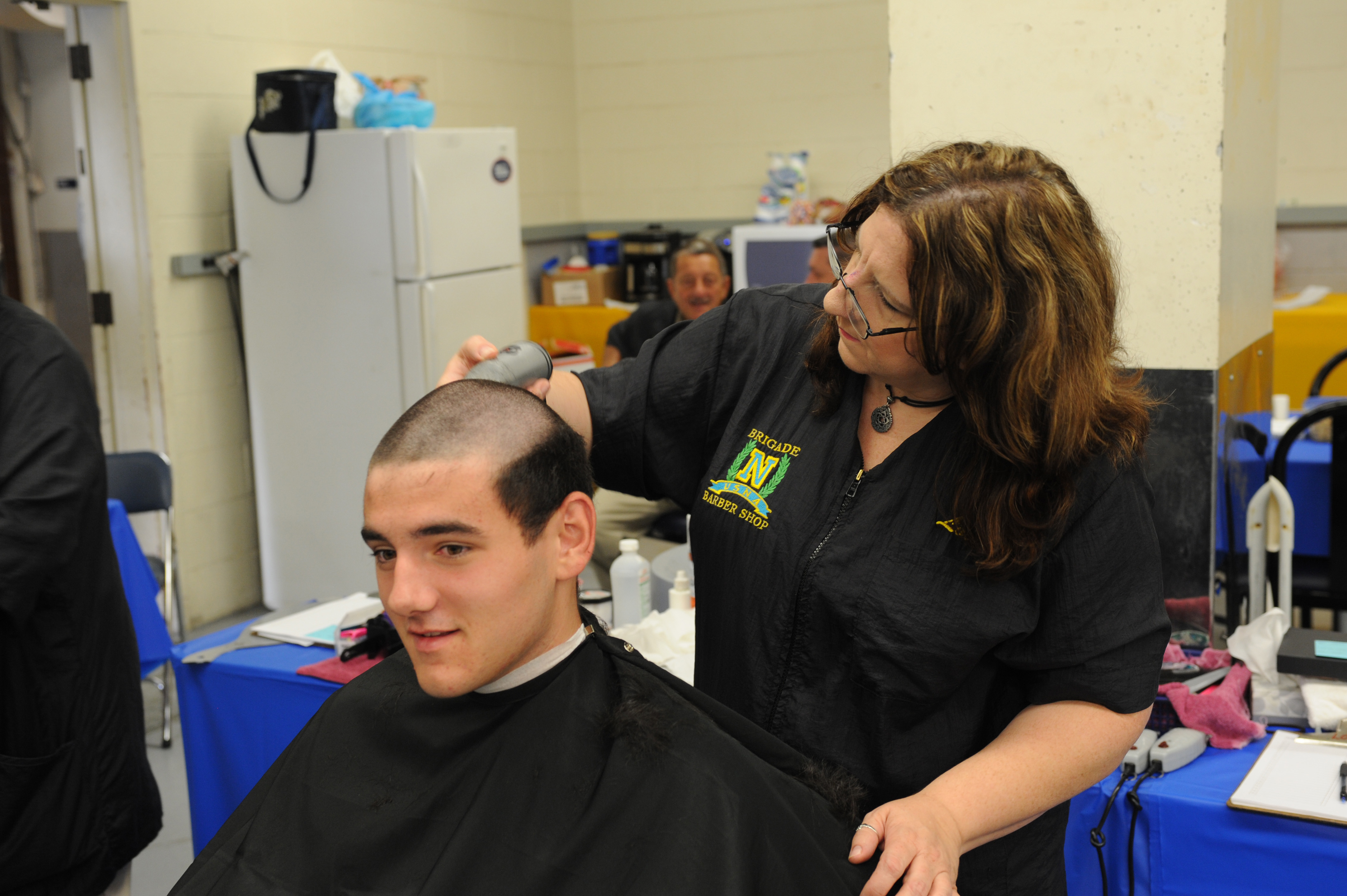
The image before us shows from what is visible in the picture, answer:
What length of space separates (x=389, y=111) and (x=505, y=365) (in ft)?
10.9

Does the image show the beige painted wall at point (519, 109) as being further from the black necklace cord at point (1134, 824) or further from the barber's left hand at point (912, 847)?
the barber's left hand at point (912, 847)

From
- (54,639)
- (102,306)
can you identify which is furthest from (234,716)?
(102,306)

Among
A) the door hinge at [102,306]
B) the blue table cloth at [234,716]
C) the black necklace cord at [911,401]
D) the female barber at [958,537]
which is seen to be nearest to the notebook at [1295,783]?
the female barber at [958,537]

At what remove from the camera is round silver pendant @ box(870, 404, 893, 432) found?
1.26 meters

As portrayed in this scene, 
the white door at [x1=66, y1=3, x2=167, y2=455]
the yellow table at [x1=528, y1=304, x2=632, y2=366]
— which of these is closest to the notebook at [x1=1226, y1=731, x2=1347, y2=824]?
the white door at [x1=66, y1=3, x2=167, y2=455]

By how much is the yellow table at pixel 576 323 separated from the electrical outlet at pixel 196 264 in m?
1.91

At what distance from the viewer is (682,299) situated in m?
4.66

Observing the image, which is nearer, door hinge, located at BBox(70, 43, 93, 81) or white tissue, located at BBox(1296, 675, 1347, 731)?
white tissue, located at BBox(1296, 675, 1347, 731)

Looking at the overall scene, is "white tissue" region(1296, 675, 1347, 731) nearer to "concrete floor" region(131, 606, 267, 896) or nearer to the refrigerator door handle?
"concrete floor" region(131, 606, 267, 896)

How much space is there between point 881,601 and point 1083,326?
0.33m

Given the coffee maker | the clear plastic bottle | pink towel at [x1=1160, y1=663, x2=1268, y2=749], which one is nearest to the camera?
pink towel at [x1=1160, y1=663, x2=1268, y2=749]

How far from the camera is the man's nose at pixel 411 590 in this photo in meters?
1.07

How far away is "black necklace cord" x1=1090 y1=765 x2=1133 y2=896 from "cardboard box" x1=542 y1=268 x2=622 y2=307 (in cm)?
479

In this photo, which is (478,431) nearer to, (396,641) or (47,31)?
(396,641)
